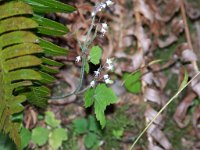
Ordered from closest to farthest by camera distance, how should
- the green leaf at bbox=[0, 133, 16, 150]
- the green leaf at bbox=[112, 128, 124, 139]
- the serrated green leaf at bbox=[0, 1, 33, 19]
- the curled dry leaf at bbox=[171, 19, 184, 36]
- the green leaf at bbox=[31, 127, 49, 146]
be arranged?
1. the serrated green leaf at bbox=[0, 1, 33, 19]
2. the green leaf at bbox=[0, 133, 16, 150]
3. the green leaf at bbox=[31, 127, 49, 146]
4. the green leaf at bbox=[112, 128, 124, 139]
5. the curled dry leaf at bbox=[171, 19, 184, 36]

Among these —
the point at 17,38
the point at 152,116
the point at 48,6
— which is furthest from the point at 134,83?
the point at 17,38

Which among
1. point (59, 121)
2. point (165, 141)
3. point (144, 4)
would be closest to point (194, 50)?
point (144, 4)

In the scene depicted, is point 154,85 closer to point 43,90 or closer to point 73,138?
point 73,138

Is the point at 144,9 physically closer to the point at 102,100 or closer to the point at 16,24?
the point at 102,100

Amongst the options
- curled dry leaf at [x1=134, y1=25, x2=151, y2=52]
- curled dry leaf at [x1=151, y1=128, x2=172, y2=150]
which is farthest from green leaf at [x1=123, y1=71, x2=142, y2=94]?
curled dry leaf at [x1=151, y1=128, x2=172, y2=150]

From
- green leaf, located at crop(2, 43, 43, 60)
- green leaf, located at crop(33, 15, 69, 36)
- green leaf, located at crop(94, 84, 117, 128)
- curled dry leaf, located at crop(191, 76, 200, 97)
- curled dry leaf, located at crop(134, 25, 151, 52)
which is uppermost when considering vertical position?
green leaf, located at crop(33, 15, 69, 36)

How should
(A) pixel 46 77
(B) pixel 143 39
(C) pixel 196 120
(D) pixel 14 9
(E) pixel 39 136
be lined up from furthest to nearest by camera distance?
(B) pixel 143 39, (C) pixel 196 120, (E) pixel 39 136, (A) pixel 46 77, (D) pixel 14 9

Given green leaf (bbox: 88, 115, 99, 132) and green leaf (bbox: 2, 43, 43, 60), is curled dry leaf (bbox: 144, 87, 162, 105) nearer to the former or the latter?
green leaf (bbox: 88, 115, 99, 132)
